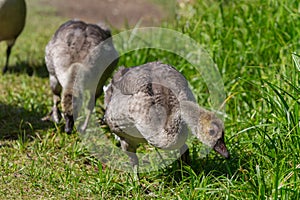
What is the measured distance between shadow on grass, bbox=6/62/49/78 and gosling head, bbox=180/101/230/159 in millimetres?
3536

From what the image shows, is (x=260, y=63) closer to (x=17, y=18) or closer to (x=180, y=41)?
(x=180, y=41)

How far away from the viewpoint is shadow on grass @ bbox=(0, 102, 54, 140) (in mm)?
5898

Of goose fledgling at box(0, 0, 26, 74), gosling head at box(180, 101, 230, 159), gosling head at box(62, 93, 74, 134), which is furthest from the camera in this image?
goose fledgling at box(0, 0, 26, 74)

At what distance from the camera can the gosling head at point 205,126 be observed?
4.44 m

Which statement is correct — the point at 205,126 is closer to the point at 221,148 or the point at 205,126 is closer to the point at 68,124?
the point at 221,148

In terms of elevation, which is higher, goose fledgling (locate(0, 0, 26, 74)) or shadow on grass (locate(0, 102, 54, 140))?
goose fledgling (locate(0, 0, 26, 74))

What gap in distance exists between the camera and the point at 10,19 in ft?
24.7

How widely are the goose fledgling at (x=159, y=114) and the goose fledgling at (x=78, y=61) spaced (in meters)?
0.88

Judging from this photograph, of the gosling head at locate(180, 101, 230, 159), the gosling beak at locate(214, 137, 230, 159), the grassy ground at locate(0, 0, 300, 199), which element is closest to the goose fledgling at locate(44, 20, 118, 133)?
the grassy ground at locate(0, 0, 300, 199)

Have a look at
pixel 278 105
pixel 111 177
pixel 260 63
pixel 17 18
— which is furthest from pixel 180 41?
pixel 111 177

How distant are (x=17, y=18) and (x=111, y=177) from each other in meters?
3.68

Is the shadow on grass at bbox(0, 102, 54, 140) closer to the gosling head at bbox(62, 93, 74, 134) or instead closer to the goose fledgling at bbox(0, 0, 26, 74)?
the gosling head at bbox(62, 93, 74, 134)

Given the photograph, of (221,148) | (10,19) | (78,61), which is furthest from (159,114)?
(10,19)

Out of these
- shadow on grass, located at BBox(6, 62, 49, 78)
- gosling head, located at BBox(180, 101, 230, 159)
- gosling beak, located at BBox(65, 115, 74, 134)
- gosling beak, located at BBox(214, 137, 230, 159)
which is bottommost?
shadow on grass, located at BBox(6, 62, 49, 78)
